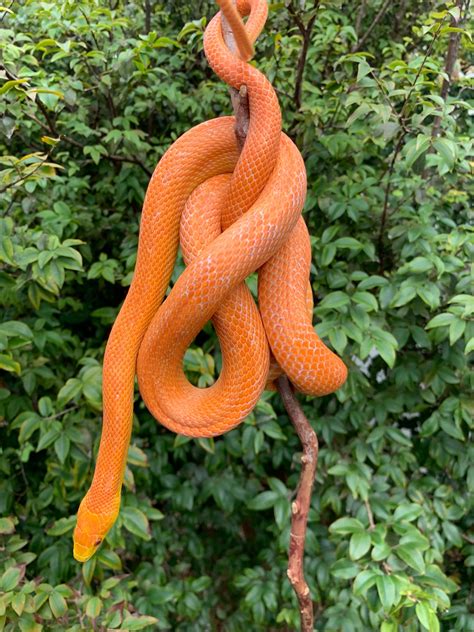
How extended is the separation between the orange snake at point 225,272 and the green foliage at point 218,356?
658mm

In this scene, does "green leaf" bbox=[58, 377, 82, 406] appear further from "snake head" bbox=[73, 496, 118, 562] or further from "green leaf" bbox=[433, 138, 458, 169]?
"green leaf" bbox=[433, 138, 458, 169]

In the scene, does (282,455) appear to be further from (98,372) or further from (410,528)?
(98,372)

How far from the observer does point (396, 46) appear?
6.94ft

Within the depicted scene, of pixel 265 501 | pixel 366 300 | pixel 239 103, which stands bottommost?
pixel 265 501

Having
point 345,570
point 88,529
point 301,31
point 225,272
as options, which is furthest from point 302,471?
point 301,31

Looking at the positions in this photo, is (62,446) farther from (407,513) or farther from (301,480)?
(407,513)

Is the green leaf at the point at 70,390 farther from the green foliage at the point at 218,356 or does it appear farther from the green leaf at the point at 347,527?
the green leaf at the point at 347,527

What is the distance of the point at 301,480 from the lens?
31.7 inches

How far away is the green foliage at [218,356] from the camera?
4.67 feet

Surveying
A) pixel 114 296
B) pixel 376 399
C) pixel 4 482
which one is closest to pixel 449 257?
pixel 376 399

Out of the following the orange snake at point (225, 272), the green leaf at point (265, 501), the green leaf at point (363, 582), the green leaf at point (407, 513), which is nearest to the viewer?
the orange snake at point (225, 272)

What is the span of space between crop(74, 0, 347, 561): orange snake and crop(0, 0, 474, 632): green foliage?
25.9 inches

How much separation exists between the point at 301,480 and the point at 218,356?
109 centimetres

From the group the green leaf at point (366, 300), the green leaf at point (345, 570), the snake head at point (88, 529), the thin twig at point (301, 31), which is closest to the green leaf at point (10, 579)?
the snake head at point (88, 529)
